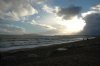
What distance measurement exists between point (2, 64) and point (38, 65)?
4.65 metres

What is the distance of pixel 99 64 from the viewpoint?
447 inches

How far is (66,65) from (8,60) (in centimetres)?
735

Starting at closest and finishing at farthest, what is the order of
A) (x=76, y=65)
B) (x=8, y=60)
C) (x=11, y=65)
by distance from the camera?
(x=76, y=65) → (x=11, y=65) → (x=8, y=60)

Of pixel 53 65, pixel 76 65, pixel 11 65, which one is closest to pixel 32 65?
pixel 53 65

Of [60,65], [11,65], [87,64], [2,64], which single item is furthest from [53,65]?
[2,64]

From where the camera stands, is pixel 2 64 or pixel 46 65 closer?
pixel 46 65

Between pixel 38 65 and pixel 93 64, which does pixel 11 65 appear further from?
pixel 93 64

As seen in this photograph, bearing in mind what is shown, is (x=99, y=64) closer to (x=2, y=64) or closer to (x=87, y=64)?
(x=87, y=64)

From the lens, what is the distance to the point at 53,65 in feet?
37.4

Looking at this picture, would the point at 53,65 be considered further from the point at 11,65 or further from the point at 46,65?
the point at 11,65

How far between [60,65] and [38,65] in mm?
1889

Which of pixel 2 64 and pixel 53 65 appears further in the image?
pixel 2 64

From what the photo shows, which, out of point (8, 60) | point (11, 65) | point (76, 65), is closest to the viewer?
point (76, 65)

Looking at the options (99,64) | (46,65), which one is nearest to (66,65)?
(46,65)
